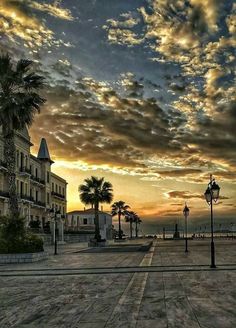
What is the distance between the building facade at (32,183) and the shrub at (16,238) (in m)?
25.2

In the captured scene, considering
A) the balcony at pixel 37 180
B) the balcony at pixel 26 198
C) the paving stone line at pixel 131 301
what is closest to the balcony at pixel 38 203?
the balcony at pixel 26 198

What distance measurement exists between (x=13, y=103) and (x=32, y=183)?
38789mm

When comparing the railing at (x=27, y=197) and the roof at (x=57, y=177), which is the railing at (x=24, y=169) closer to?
the railing at (x=27, y=197)

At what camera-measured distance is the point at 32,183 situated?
67.4 meters

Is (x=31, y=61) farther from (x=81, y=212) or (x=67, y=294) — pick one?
(x=81, y=212)

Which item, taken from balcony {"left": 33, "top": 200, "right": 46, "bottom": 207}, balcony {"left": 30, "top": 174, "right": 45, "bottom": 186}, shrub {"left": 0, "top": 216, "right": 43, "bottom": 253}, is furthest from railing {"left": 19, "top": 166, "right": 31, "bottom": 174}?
shrub {"left": 0, "top": 216, "right": 43, "bottom": 253}

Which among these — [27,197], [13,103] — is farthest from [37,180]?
[13,103]

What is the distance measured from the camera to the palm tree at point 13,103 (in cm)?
2972

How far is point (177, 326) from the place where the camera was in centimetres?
827

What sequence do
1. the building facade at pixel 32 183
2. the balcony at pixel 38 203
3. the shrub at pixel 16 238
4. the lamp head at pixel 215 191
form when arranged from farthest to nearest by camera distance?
the balcony at pixel 38 203 → the building facade at pixel 32 183 → the shrub at pixel 16 238 → the lamp head at pixel 215 191

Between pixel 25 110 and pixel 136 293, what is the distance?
2044 centimetres

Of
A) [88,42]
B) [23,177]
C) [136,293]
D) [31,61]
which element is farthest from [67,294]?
[23,177]

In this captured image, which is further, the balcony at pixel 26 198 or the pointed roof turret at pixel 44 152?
the pointed roof turret at pixel 44 152

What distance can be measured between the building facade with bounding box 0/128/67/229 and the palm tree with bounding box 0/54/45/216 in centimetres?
2227
